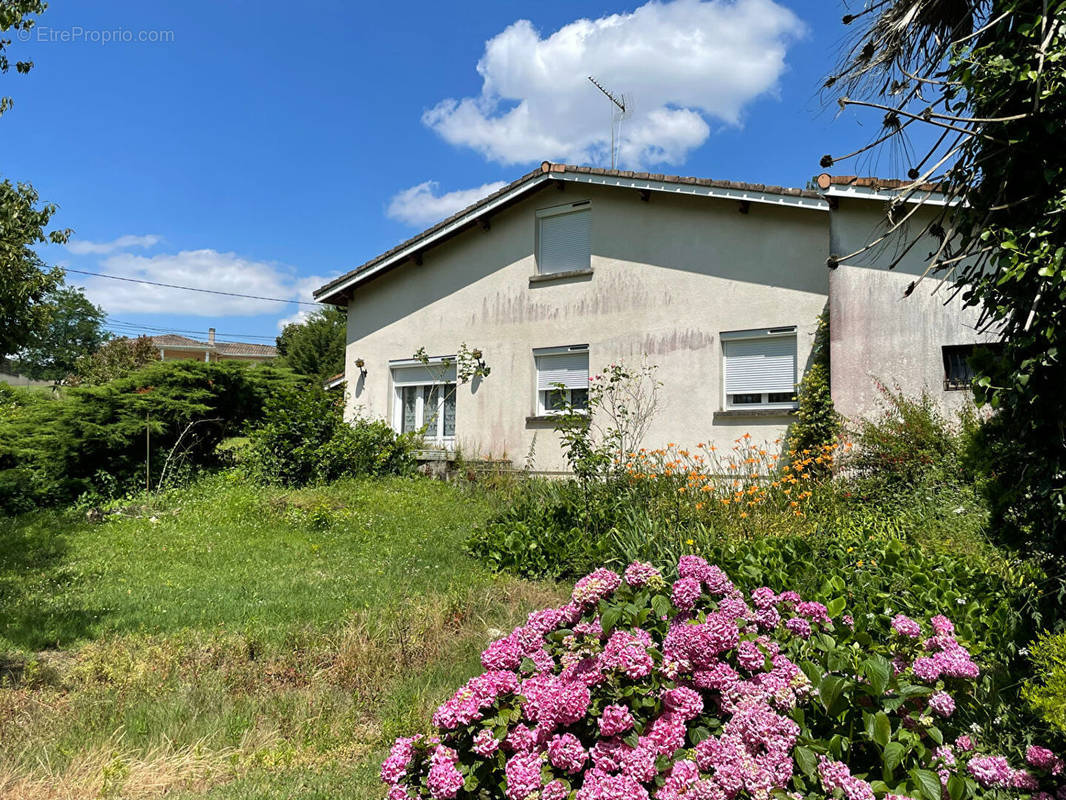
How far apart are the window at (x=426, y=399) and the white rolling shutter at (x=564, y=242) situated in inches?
117

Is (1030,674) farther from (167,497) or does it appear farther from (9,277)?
(9,277)

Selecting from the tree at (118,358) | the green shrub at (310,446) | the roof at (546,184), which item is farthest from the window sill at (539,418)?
the tree at (118,358)

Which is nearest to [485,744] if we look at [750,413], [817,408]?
[817,408]

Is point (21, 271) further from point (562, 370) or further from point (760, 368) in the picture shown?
point (760, 368)

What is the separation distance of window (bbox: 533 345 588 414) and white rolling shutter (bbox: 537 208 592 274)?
1610 millimetres

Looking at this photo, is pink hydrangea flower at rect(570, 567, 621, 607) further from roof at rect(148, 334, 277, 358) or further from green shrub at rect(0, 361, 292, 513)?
roof at rect(148, 334, 277, 358)

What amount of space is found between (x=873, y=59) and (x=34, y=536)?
10.9 meters

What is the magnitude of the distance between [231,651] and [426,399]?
10752 millimetres

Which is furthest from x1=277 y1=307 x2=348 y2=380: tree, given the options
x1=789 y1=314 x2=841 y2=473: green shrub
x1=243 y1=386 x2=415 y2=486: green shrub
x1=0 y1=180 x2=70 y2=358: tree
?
x1=789 y1=314 x2=841 y2=473: green shrub

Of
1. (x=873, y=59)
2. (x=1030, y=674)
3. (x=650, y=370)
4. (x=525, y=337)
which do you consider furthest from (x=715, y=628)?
(x=525, y=337)

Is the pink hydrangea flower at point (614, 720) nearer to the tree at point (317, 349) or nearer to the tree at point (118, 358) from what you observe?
the tree at point (118, 358)

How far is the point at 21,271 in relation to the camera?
1373cm

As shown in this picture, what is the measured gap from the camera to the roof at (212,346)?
67.4m

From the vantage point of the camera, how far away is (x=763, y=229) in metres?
11.2
